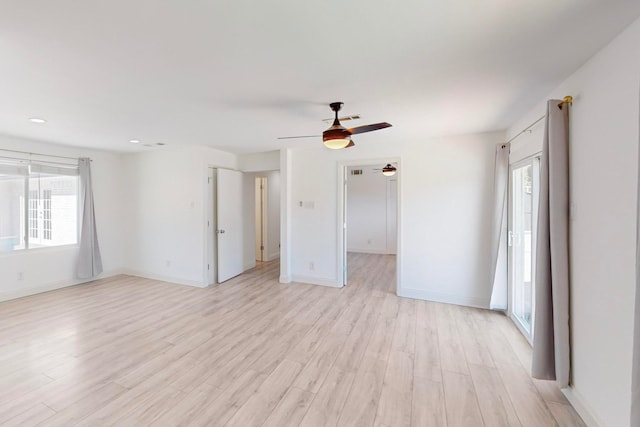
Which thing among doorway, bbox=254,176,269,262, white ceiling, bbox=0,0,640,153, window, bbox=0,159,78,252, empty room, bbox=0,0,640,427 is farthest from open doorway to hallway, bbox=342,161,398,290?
window, bbox=0,159,78,252

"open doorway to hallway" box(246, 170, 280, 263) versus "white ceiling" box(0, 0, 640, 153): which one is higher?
"white ceiling" box(0, 0, 640, 153)

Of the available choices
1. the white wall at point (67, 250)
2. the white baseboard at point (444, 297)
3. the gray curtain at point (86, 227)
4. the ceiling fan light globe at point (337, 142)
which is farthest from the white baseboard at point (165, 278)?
the ceiling fan light globe at point (337, 142)

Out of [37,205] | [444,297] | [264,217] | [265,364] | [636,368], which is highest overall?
[37,205]

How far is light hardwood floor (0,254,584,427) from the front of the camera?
1905 millimetres

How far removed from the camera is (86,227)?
195 inches

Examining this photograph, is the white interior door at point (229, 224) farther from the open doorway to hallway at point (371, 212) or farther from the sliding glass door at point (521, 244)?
the sliding glass door at point (521, 244)

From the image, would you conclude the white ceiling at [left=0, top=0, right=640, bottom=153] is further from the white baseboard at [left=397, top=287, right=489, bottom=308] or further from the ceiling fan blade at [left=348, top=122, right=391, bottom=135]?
the white baseboard at [left=397, top=287, right=489, bottom=308]

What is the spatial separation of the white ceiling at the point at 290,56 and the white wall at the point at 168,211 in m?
1.80

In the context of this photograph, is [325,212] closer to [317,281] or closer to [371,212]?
[317,281]

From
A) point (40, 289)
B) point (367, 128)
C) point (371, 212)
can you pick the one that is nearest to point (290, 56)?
point (367, 128)

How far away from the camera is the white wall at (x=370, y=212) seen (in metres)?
7.77

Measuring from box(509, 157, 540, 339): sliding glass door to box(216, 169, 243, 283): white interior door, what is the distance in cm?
455

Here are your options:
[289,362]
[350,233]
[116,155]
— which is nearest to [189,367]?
[289,362]

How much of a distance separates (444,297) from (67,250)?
6.46 m
